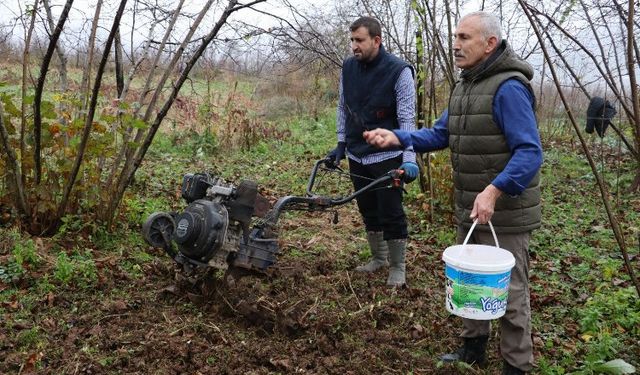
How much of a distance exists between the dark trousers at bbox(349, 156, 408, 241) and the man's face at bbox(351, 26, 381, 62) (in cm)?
83

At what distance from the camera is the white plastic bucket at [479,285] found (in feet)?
8.95

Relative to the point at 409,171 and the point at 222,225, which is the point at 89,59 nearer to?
the point at 222,225

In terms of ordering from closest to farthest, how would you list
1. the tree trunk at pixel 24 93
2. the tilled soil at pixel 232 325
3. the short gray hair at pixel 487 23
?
the short gray hair at pixel 487 23, the tilled soil at pixel 232 325, the tree trunk at pixel 24 93

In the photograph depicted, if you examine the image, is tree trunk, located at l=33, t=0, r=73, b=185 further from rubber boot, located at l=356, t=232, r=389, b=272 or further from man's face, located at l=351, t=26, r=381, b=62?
rubber boot, located at l=356, t=232, r=389, b=272

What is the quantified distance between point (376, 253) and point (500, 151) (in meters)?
2.27

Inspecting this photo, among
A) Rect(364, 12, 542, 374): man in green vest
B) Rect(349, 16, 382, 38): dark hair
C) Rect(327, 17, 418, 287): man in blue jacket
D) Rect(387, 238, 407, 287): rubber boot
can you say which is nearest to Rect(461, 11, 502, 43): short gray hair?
Rect(364, 12, 542, 374): man in green vest

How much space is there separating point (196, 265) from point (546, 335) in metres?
2.46

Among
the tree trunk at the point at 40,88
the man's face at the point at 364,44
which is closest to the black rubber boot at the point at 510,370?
the man's face at the point at 364,44

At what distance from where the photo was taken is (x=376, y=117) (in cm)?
448

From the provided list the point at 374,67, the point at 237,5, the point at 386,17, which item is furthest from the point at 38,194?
the point at 386,17

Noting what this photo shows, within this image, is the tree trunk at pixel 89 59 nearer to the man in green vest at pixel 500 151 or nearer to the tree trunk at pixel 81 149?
the tree trunk at pixel 81 149

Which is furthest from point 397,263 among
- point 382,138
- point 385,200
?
point 382,138

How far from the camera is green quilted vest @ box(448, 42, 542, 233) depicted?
9.73 ft

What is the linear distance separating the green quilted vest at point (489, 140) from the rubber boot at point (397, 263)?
5.04ft
